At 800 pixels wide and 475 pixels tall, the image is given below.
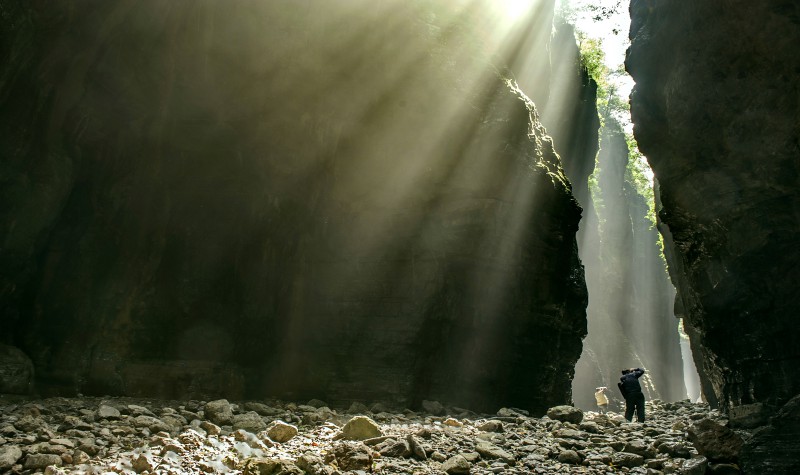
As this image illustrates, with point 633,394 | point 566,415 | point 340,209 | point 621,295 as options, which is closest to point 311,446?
point 566,415

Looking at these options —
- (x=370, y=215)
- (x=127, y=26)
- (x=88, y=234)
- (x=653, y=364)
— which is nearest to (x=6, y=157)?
(x=88, y=234)

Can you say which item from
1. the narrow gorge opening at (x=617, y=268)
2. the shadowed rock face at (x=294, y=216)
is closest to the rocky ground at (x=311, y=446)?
the shadowed rock face at (x=294, y=216)

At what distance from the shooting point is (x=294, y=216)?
1451 cm

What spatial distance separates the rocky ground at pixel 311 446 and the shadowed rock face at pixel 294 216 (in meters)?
3.61

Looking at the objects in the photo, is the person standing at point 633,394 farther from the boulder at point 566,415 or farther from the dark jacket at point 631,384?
the boulder at point 566,415

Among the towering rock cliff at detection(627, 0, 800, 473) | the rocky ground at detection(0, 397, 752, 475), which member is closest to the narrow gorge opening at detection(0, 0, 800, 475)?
the towering rock cliff at detection(627, 0, 800, 473)

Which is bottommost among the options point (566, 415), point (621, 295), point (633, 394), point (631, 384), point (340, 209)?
point (566, 415)

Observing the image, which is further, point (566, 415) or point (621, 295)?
point (621, 295)

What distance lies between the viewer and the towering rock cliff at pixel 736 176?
9.13m

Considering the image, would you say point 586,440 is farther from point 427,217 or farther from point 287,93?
point 287,93

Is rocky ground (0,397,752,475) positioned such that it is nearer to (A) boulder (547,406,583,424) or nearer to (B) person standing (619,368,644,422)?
(A) boulder (547,406,583,424)

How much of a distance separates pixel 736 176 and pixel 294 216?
9332mm

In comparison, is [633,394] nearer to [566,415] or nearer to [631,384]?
[631,384]

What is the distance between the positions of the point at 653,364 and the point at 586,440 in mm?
41231
